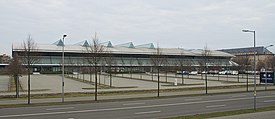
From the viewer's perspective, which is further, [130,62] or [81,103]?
[130,62]

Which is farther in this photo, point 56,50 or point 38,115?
point 56,50

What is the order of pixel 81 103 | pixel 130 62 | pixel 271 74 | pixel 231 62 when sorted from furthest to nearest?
pixel 231 62, pixel 130 62, pixel 271 74, pixel 81 103

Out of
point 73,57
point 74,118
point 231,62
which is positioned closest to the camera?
point 74,118

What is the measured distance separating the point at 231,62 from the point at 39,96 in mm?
A: 113275

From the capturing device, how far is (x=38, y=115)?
59.1ft

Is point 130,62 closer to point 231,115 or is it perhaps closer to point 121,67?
point 121,67

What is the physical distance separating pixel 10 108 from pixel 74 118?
24.6ft

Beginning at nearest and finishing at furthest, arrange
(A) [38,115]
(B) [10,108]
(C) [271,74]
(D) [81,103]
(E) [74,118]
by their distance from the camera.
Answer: (E) [74,118]
(A) [38,115]
(B) [10,108]
(D) [81,103]
(C) [271,74]

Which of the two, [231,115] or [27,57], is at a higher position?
[27,57]

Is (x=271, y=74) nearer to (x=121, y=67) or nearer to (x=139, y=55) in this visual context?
(x=121, y=67)

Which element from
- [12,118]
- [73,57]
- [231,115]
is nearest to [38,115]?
[12,118]

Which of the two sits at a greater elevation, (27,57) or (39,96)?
(27,57)

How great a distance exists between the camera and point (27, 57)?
2580 centimetres

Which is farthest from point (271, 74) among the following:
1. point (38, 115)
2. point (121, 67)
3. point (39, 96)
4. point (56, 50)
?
point (56, 50)
